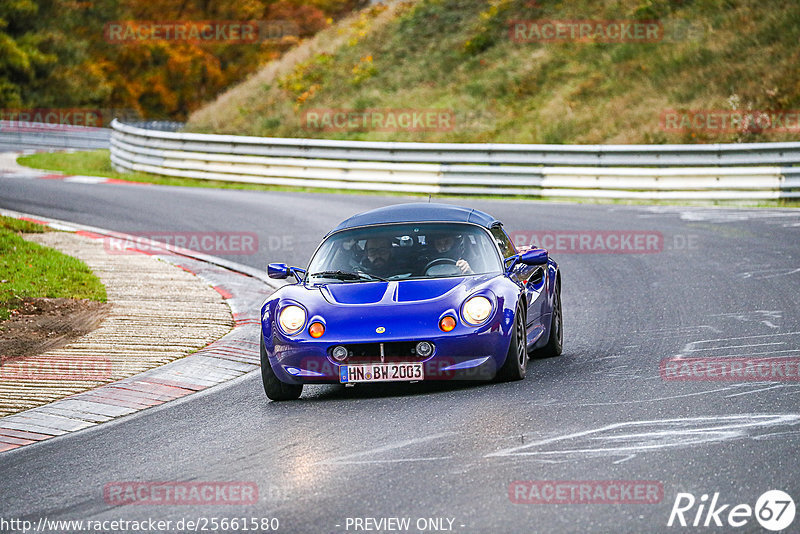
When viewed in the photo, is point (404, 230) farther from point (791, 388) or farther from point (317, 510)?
point (317, 510)

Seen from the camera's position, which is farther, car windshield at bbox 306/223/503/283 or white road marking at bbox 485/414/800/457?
car windshield at bbox 306/223/503/283

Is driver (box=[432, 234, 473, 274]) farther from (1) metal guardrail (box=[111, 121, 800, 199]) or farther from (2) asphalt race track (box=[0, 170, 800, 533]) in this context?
(1) metal guardrail (box=[111, 121, 800, 199])

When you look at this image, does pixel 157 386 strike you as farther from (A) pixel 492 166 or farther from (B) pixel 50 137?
(B) pixel 50 137

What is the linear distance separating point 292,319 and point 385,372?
2.76ft

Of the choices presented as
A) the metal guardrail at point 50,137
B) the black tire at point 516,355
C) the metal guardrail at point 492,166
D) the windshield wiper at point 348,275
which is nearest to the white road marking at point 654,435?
the black tire at point 516,355

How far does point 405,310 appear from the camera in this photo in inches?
317

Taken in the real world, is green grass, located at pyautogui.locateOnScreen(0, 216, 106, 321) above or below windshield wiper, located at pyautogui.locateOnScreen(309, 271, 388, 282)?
→ below

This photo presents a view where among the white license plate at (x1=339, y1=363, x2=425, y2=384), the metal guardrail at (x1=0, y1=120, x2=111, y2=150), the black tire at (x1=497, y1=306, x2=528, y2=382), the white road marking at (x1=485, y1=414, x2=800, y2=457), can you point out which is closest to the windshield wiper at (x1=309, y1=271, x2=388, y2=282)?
the white license plate at (x1=339, y1=363, x2=425, y2=384)

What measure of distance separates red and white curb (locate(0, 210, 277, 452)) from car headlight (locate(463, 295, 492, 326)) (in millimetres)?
2311

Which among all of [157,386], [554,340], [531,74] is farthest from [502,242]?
[531,74]

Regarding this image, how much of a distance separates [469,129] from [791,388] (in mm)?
24541

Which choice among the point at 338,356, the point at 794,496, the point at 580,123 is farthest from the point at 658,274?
the point at 580,123

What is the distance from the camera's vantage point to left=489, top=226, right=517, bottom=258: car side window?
9490 millimetres

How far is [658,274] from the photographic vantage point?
1369cm
